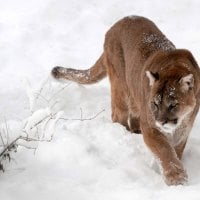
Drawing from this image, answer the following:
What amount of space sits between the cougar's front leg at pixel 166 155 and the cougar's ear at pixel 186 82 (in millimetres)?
551

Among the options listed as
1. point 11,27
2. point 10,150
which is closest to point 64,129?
point 10,150

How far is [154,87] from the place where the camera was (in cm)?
500

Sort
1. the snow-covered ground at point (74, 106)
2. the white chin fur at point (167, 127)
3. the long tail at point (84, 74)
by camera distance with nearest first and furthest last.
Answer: the snow-covered ground at point (74, 106) → the white chin fur at point (167, 127) → the long tail at point (84, 74)

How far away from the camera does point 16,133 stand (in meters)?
4.96

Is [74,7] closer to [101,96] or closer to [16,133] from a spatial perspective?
[101,96]

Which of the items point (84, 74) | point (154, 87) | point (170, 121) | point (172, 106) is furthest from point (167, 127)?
point (84, 74)

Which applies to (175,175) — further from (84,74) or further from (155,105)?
(84,74)

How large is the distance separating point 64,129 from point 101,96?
1315mm

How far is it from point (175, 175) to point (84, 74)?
2.26m

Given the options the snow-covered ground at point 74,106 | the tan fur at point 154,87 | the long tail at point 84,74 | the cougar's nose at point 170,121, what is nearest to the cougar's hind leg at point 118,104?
the tan fur at point 154,87

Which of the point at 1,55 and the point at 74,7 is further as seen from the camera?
the point at 74,7

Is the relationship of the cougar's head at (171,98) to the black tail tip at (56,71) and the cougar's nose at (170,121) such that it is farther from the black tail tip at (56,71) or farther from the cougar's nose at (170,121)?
the black tail tip at (56,71)

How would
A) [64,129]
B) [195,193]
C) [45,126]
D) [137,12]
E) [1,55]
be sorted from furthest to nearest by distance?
1. [137,12]
2. [1,55]
3. [64,129]
4. [45,126]
5. [195,193]

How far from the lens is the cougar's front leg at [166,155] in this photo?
4859 mm
